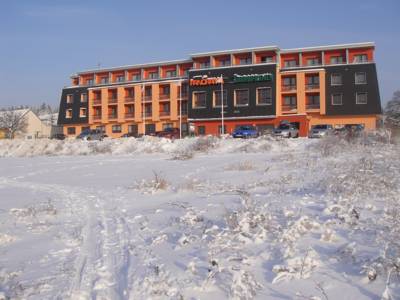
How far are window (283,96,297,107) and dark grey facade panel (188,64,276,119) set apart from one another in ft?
9.13

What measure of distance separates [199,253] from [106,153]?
86.8 feet

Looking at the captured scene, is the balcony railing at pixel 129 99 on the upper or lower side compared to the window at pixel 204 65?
lower

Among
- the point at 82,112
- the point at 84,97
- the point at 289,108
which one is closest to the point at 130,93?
the point at 84,97

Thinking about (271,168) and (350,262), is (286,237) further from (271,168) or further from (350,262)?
(271,168)

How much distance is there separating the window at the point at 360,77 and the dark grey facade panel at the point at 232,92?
10633mm

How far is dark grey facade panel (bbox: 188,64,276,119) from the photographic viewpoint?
5603cm

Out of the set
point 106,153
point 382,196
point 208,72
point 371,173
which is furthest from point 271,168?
point 208,72

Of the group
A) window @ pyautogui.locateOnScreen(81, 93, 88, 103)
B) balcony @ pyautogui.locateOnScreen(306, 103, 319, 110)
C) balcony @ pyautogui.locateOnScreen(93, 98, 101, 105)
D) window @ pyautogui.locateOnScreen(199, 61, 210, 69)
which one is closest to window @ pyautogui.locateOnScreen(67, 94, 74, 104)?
window @ pyautogui.locateOnScreen(81, 93, 88, 103)

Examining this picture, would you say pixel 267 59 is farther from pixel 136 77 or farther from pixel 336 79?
pixel 136 77

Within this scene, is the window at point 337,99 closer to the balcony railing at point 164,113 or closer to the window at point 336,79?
the window at point 336,79

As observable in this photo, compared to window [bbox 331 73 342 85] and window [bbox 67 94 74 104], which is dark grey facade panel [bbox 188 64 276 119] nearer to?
window [bbox 331 73 342 85]

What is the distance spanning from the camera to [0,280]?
516 cm

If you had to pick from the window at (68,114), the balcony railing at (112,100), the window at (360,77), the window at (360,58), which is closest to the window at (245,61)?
the window at (360,58)

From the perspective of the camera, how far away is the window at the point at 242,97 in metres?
57.3
